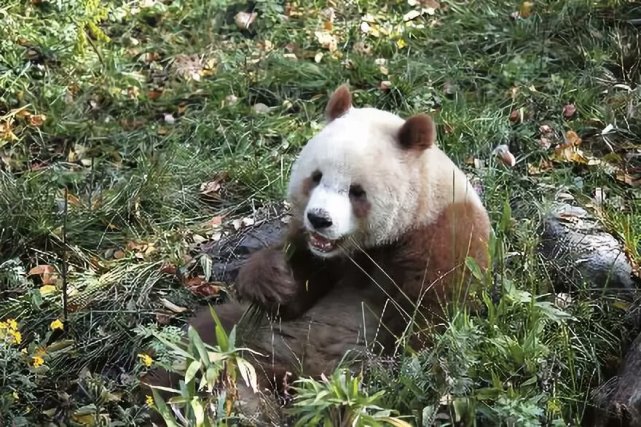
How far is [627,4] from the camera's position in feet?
23.0

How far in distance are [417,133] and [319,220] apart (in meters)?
0.55

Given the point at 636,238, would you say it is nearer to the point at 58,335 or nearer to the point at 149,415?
the point at 149,415

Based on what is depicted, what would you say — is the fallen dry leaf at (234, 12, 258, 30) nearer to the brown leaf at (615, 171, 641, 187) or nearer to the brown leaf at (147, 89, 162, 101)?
the brown leaf at (147, 89, 162, 101)

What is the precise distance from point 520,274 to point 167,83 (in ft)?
12.9

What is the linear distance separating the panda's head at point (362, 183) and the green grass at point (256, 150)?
44 cm

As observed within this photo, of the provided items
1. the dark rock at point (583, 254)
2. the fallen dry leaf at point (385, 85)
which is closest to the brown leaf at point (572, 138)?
the dark rock at point (583, 254)

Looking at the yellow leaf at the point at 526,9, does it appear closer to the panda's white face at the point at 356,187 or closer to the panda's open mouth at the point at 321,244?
the panda's white face at the point at 356,187

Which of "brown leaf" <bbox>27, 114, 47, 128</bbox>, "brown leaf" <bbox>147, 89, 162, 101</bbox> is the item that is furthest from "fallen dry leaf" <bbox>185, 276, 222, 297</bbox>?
"brown leaf" <bbox>147, 89, 162, 101</bbox>

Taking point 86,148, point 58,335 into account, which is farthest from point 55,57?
point 58,335

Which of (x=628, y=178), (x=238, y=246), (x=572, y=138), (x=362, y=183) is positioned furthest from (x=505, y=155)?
(x=362, y=183)

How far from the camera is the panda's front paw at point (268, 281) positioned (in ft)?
12.8

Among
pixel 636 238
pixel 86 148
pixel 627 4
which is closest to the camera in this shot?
pixel 636 238

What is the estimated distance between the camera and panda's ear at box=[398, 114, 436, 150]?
12.5 ft

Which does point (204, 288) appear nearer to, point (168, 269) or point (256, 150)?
point (168, 269)
